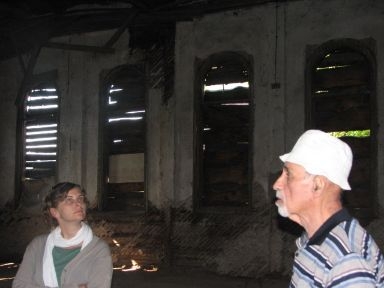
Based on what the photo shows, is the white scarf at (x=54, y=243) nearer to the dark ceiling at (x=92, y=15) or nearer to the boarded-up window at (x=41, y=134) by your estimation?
the dark ceiling at (x=92, y=15)

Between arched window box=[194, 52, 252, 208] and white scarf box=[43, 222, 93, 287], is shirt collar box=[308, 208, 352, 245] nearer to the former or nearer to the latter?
white scarf box=[43, 222, 93, 287]

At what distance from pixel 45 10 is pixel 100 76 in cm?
159

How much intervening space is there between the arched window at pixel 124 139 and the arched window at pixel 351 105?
10.8ft

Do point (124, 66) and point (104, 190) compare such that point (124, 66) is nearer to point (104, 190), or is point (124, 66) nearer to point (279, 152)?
point (104, 190)

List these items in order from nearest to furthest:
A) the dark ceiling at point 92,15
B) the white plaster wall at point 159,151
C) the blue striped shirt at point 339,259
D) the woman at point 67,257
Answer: the blue striped shirt at point 339,259
the woman at point 67,257
the dark ceiling at point 92,15
the white plaster wall at point 159,151

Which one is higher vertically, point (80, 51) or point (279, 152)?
point (80, 51)

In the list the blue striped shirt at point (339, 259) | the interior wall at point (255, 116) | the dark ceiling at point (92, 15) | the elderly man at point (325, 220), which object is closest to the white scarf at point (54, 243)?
the elderly man at point (325, 220)

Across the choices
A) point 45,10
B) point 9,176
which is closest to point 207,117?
point 45,10

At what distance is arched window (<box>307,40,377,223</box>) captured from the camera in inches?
258

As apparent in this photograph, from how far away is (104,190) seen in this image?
8484 mm

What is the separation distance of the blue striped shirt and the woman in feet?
5.68

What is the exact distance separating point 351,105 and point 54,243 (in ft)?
16.7

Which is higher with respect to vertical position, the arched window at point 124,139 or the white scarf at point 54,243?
the arched window at point 124,139

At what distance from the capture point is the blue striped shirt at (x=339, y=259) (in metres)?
1.69
